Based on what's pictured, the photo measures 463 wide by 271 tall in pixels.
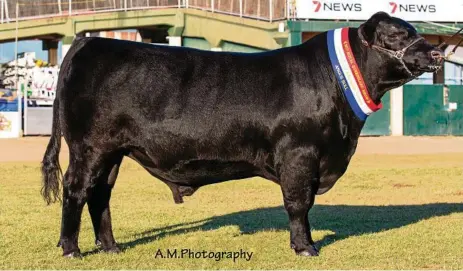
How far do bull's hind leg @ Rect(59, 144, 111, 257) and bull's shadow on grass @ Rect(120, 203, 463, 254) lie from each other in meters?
0.92

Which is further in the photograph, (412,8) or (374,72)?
(412,8)

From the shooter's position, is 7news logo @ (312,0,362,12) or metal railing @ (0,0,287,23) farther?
metal railing @ (0,0,287,23)

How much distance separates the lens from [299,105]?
9.22 metres

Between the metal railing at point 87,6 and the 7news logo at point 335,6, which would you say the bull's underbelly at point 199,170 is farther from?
the metal railing at point 87,6

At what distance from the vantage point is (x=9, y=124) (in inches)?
1420

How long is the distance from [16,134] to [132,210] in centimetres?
2355

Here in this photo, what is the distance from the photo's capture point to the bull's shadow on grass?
10961mm

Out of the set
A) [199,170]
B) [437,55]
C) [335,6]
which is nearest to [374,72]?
[437,55]

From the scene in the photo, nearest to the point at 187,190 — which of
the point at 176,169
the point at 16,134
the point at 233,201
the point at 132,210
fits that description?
the point at 176,169

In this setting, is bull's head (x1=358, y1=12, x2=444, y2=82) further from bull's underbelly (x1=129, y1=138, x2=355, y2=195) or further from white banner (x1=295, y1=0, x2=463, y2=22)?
white banner (x1=295, y1=0, x2=463, y2=22)

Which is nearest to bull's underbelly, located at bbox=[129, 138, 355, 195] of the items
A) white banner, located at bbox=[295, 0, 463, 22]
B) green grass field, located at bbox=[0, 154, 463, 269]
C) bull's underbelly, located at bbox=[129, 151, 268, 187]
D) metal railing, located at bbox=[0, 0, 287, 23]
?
bull's underbelly, located at bbox=[129, 151, 268, 187]

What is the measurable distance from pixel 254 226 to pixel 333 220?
46.7 inches

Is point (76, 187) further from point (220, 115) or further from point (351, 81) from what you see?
point (351, 81)

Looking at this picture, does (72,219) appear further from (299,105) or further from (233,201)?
(233,201)
